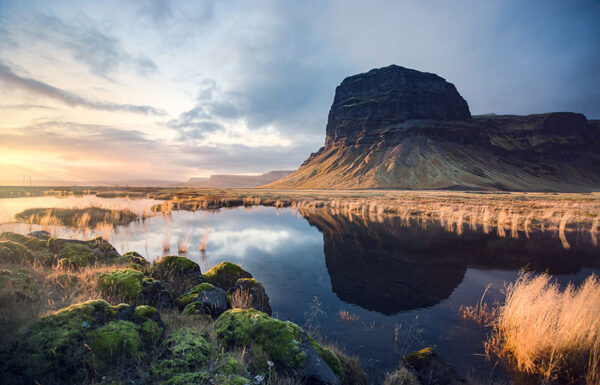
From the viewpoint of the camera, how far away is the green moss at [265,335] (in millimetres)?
3965

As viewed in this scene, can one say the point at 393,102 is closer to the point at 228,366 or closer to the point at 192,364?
the point at 228,366

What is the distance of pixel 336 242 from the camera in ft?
55.3

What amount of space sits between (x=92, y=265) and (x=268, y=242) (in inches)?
403

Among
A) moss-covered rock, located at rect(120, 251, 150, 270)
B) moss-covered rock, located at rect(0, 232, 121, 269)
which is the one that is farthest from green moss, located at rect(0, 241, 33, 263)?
moss-covered rock, located at rect(120, 251, 150, 270)

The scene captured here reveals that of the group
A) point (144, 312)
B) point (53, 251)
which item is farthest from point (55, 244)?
point (144, 312)

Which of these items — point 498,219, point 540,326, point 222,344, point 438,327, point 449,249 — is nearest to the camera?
point 222,344

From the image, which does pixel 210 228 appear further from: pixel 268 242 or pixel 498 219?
pixel 498 219

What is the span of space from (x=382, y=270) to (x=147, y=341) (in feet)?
32.5

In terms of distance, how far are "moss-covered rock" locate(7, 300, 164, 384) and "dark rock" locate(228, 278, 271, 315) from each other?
240cm

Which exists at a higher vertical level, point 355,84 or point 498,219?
point 355,84

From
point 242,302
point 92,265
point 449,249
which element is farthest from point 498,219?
point 92,265

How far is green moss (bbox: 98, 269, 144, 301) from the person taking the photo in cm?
541

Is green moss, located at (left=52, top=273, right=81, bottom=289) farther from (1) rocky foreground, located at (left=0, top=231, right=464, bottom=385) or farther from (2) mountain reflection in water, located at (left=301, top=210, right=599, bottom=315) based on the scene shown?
(2) mountain reflection in water, located at (left=301, top=210, right=599, bottom=315)

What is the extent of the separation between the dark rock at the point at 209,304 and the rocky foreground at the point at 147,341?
2 cm
